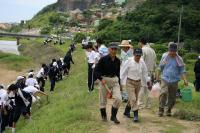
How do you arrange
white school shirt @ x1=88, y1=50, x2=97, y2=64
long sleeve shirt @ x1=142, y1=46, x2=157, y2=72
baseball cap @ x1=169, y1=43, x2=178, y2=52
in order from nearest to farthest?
baseball cap @ x1=169, y1=43, x2=178, y2=52
long sleeve shirt @ x1=142, y1=46, x2=157, y2=72
white school shirt @ x1=88, y1=50, x2=97, y2=64

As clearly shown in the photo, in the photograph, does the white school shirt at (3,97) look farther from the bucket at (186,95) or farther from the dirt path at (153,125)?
the bucket at (186,95)

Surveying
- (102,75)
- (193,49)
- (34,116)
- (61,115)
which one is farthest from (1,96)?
(193,49)

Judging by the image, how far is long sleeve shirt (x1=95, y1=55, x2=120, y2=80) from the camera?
1185 centimetres

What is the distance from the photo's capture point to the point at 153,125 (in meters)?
12.4

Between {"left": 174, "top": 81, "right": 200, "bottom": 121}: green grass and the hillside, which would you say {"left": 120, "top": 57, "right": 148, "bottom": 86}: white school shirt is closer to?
{"left": 174, "top": 81, "right": 200, "bottom": 121}: green grass

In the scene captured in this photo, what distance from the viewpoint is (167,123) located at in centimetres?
1275

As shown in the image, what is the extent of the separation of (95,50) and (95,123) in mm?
6055

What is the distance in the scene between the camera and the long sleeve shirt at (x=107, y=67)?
11849 mm

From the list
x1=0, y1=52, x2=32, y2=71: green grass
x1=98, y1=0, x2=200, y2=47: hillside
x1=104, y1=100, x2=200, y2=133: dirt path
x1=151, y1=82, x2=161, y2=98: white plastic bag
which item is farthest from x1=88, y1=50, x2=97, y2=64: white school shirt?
x1=98, y1=0, x2=200, y2=47: hillside

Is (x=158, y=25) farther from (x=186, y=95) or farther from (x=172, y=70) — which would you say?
(x=172, y=70)

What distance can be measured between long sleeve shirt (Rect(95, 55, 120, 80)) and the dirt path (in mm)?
1318

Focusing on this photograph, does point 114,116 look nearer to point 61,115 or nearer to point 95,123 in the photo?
point 95,123

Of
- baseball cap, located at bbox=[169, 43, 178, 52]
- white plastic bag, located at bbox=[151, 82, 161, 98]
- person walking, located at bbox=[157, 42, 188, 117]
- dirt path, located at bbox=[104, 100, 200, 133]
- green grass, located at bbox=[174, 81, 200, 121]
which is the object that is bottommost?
green grass, located at bbox=[174, 81, 200, 121]

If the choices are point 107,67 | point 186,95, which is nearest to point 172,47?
point 107,67
